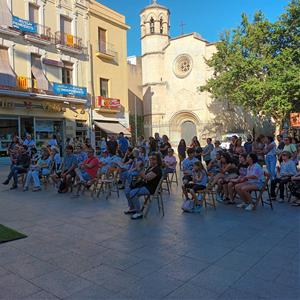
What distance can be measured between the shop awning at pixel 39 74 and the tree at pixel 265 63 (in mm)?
13363

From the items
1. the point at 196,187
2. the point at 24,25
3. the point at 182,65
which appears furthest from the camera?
the point at 182,65

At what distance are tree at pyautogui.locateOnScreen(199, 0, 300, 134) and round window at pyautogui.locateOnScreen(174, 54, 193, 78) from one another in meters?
8.49

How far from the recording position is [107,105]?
2356cm

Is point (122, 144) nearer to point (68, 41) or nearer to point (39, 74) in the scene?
point (39, 74)

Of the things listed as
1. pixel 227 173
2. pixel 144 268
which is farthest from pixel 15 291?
pixel 227 173

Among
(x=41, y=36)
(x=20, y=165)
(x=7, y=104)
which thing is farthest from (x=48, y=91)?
(x=20, y=165)

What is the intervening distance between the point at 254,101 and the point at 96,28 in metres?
12.7

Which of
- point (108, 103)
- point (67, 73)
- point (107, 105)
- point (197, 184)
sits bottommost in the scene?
point (197, 184)

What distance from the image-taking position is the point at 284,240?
16.1 ft

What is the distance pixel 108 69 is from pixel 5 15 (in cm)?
845

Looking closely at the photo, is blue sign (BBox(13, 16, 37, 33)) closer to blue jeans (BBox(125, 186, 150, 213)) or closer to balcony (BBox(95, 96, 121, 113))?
balcony (BBox(95, 96, 121, 113))

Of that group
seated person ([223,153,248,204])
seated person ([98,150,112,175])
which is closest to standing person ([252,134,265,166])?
seated person ([223,153,248,204])

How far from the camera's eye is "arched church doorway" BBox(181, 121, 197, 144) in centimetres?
3475

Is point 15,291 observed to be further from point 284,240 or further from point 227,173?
point 227,173
